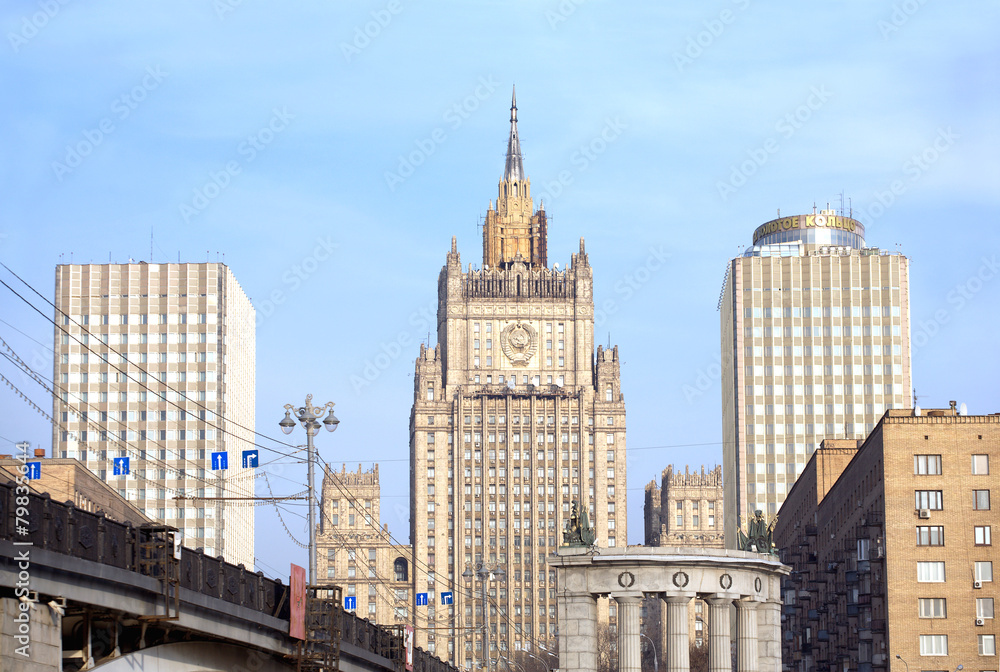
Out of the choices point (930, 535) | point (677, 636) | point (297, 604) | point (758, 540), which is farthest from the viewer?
point (930, 535)

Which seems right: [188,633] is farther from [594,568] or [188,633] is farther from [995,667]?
[995,667]

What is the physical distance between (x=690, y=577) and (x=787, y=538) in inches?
4235

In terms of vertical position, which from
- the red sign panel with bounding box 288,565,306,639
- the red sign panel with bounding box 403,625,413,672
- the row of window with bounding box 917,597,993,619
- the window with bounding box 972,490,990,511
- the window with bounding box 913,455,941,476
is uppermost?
the window with bounding box 913,455,941,476

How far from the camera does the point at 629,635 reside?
73.6 m

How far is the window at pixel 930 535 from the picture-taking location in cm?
10962

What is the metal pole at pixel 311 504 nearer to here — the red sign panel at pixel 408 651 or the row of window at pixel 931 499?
the red sign panel at pixel 408 651

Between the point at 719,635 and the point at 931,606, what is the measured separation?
40024mm

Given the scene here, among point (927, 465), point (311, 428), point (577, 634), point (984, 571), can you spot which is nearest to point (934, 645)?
point (984, 571)

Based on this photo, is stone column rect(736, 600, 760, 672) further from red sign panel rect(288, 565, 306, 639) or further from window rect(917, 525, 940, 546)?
window rect(917, 525, 940, 546)

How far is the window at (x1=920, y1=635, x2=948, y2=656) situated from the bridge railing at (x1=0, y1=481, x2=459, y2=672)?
63655mm

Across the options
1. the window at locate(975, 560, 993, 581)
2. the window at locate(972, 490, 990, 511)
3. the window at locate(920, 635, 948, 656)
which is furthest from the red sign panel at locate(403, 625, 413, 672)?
the window at locate(972, 490, 990, 511)

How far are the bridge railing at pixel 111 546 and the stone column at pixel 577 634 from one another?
20.6 metres

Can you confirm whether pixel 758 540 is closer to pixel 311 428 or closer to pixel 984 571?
pixel 311 428

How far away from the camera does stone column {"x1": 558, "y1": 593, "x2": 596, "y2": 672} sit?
7369 cm
